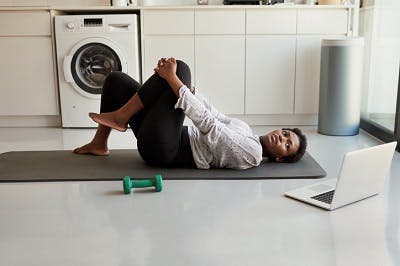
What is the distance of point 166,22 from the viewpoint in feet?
12.7

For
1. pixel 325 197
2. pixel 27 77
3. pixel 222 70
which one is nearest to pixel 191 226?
pixel 325 197

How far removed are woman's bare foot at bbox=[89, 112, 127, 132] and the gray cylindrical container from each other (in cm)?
182

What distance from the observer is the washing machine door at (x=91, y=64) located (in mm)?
3846

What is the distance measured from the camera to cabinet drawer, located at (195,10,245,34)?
3834mm

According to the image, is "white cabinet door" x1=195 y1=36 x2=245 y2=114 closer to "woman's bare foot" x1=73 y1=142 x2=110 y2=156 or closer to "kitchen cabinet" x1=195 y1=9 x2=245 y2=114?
"kitchen cabinet" x1=195 y1=9 x2=245 y2=114

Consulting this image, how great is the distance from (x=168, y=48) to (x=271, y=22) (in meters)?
0.90

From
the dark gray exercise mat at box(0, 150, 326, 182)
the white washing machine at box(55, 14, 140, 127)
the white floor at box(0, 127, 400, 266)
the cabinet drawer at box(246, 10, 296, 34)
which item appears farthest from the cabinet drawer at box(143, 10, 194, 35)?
the white floor at box(0, 127, 400, 266)

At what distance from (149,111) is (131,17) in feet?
5.59

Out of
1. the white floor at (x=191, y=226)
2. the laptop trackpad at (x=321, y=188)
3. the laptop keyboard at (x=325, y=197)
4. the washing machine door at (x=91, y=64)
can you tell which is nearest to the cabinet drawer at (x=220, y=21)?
the washing machine door at (x=91, y=64)

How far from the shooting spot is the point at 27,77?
396cm

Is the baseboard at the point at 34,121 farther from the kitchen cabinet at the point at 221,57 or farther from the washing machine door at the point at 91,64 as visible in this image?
the kitchen cabinet at the point at 221,57

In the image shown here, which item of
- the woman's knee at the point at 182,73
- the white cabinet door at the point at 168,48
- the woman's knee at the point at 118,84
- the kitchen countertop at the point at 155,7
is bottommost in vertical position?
the woman's knee at the point at 118,84

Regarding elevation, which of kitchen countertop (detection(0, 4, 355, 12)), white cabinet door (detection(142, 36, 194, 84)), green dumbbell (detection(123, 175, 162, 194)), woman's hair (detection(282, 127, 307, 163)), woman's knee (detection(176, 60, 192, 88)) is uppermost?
kitchen countertop (detection(0, 4, 355, 12))

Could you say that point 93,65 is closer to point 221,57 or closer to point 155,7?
point 155,7
